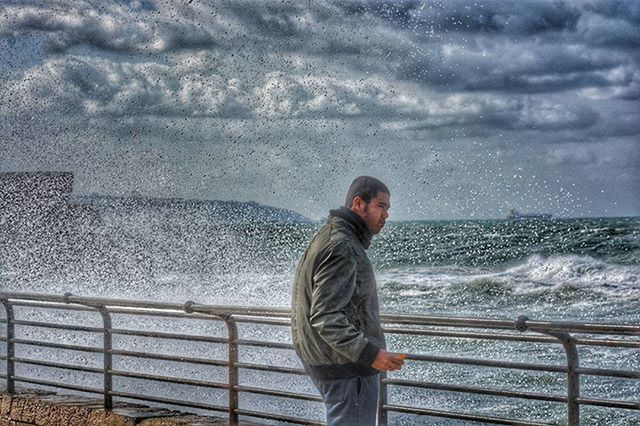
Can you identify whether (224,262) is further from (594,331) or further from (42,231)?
(594,331)

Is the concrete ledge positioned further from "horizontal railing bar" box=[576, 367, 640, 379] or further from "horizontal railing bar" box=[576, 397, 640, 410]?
"horizontal railing bar" box=[576, 367, 640, 379]

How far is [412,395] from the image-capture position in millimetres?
18812

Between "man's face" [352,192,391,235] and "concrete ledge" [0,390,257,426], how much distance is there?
286cm

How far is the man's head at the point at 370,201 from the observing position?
4637mm

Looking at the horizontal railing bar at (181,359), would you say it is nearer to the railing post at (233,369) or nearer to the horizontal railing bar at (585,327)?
the railing post at (233,369)

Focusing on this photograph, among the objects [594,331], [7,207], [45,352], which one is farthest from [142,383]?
[7,207]

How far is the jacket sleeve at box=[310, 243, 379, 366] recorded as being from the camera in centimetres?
445

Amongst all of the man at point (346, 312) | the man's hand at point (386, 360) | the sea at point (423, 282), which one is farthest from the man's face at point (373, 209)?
the sea at point (423, 282)

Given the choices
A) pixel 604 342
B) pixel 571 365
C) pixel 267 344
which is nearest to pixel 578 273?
pixel 267 344

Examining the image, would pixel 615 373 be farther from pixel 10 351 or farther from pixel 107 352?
pixel 10 351

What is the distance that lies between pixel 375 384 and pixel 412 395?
47.1 ft

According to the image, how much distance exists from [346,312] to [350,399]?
0.40 metres

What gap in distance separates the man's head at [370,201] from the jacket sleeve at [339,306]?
8.4 inches

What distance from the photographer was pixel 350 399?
4656mm
